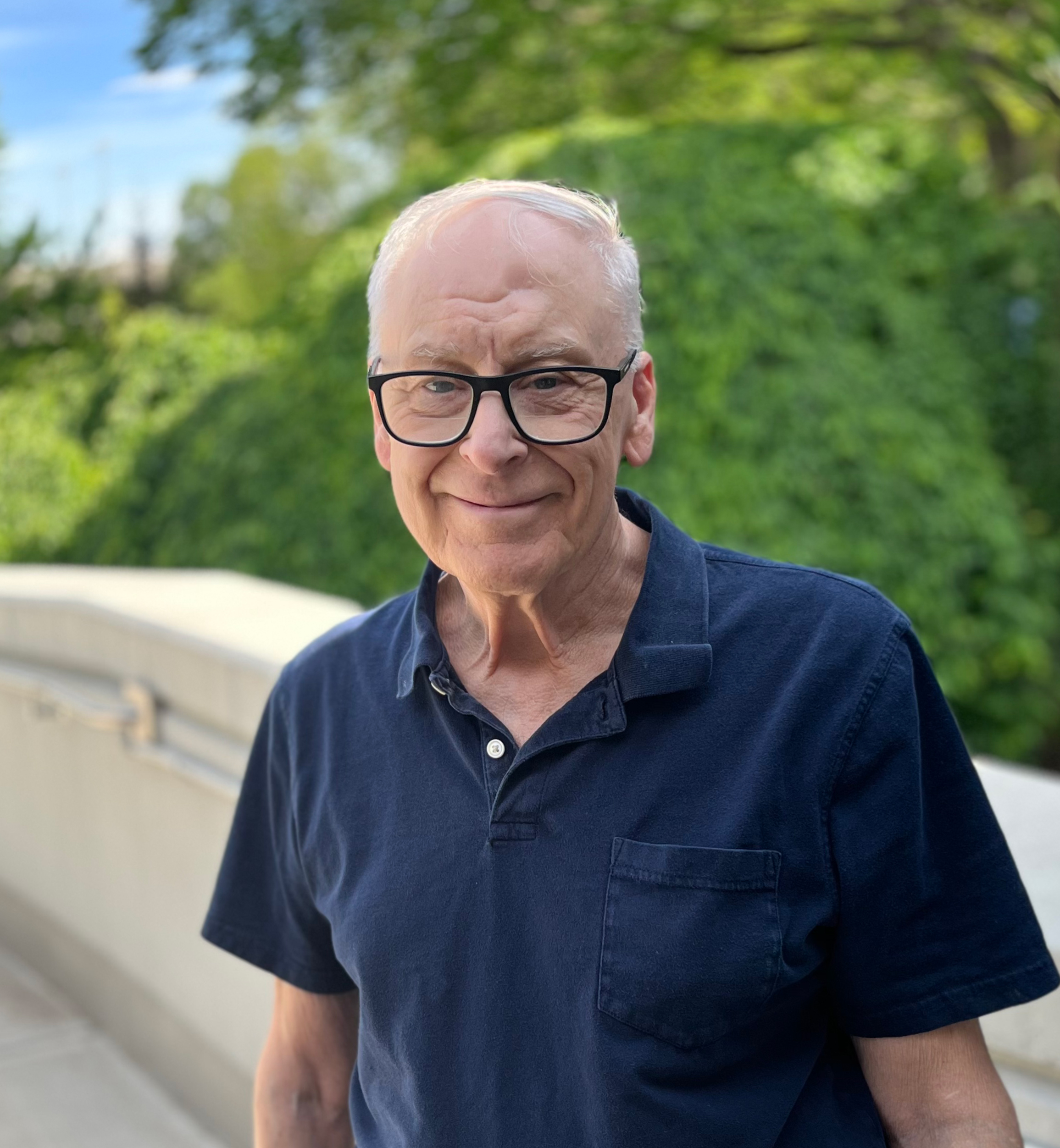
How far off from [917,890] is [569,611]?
17.2 inches

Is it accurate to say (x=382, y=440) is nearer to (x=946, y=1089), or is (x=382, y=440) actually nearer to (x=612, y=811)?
(x=612, y=811)

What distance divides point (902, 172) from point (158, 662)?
20.8ft

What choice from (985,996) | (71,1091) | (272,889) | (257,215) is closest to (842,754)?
(985,996)

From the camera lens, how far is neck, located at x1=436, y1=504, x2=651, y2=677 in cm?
137

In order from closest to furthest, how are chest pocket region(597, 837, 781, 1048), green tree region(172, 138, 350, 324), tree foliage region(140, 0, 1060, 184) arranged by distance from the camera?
chest pocket region(597, 837, 781, 1048) < tree foliage region(140, 0, 1060, 184) < green tree region(172, 138, 350, 324)

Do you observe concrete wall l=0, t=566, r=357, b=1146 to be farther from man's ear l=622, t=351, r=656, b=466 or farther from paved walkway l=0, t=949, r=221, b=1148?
man's ear l=622, t=351, r=656, b=466

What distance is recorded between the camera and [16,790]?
142 inches

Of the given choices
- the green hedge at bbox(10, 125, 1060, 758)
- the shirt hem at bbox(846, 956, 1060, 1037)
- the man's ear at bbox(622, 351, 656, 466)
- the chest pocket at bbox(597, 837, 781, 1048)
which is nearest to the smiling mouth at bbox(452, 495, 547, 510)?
the man's ear at bbox(622, 351, 656, 466)

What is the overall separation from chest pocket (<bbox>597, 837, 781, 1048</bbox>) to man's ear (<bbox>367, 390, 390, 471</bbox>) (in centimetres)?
49

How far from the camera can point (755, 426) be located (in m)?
6.65

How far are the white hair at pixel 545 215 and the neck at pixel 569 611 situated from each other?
0.22 metres

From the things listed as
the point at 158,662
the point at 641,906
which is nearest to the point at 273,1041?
the point at 641,906

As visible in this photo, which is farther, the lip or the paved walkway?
the paved walkway

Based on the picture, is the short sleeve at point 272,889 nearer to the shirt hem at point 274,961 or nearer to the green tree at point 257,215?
the shirt hem at point 274,961
